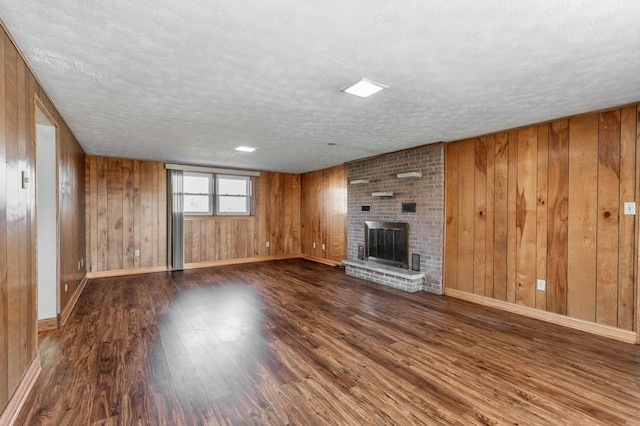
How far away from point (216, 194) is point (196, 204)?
0.49 meters

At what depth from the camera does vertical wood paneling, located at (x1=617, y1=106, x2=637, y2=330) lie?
2.88 m

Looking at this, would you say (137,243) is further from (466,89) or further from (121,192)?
(466,89)

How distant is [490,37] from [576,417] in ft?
7.81

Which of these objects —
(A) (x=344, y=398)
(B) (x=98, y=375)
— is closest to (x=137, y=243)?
(B) (x=98, y=375)

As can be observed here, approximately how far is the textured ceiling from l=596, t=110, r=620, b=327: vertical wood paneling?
1.09 feet

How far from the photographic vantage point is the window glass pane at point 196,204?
648 centimetres

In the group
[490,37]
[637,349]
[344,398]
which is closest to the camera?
[490,37]

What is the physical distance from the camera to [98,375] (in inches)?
87.9

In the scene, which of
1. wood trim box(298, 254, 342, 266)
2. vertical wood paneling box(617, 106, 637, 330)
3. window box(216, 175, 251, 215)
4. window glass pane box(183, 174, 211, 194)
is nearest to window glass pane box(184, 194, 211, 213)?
window glass pane box(183, 174, 211, 194)

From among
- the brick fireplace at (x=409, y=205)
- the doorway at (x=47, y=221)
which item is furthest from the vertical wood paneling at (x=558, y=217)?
the doorway at (x=47, y=221)

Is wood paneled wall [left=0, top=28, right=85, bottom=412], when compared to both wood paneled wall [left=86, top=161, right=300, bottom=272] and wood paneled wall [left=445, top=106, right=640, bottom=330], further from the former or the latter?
wood paneled wall [left=445, top=106, right=640, bottom=330]

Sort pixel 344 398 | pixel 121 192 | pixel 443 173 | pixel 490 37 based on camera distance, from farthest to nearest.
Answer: pixel 121 192 → pixel 443 173 → pixel 344 398 → pixel 490 37

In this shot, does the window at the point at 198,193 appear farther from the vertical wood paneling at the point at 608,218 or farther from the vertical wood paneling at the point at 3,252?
the vertical wood paneling at the point at 608,218

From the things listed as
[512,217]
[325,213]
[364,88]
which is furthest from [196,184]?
[512,217]
